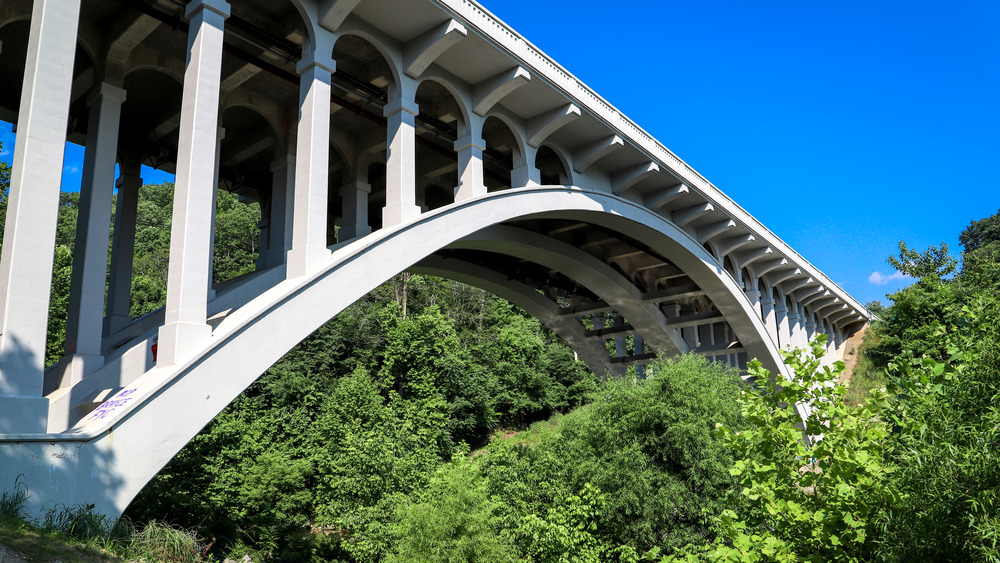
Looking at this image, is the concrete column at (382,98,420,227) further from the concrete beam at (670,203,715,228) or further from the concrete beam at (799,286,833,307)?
the concrete beam at (799,286,833,307)

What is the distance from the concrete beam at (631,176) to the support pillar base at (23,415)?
15659 mm

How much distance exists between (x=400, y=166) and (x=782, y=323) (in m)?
23.4

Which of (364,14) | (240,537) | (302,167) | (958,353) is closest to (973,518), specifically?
(958,353)

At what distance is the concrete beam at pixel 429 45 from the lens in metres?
12.9

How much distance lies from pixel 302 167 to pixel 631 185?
40.1 feet

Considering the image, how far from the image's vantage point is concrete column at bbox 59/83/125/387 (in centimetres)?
1082

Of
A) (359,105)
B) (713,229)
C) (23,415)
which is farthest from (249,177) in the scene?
(713,229)

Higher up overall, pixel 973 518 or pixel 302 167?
pixel 302 167

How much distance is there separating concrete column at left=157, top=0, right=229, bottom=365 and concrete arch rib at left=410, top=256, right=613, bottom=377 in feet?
47.3

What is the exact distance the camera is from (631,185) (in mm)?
21172

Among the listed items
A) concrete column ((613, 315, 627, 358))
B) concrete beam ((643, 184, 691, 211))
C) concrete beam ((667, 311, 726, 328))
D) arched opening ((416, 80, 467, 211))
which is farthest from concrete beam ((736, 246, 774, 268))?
arched opening ((416, 80, 467, 211))

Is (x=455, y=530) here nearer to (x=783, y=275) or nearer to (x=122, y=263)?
(x=122, y=263)

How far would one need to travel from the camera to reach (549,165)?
20.4 meters

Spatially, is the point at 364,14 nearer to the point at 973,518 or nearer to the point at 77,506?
the point at 77,506
